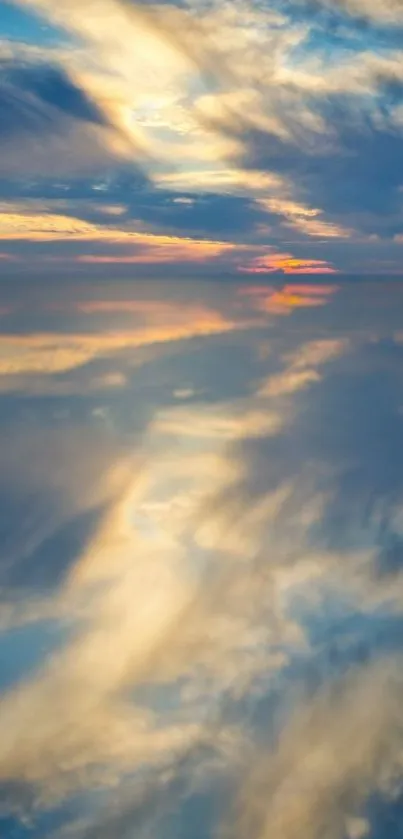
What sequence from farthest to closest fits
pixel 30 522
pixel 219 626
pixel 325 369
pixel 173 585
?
1. pixel 325 369
2. pixel 30 522
3. pixel 173 585
4. pixel 219 626

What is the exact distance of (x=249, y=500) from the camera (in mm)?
21219

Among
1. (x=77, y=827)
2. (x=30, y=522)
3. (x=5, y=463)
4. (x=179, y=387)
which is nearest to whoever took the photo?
(x=77, y=827)

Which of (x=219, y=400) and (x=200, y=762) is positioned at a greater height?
(x=219, y=400)

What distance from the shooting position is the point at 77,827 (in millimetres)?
9891

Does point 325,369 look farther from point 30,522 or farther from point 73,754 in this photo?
point 73,754

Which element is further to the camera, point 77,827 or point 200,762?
point 200,762

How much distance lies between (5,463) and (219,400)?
14167 mm

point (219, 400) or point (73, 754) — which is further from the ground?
point (219, 400)

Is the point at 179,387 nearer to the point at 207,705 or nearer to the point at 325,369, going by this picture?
the point at 325,369

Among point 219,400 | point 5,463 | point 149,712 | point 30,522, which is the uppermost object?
point 219,400

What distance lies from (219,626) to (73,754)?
4202 millimetres

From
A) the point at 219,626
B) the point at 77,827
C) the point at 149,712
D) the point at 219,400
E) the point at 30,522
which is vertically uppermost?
the point at 219,400

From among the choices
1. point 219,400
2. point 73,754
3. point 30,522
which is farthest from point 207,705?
point 219,400

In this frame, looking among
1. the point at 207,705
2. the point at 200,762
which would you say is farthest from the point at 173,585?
the point at 200,762
